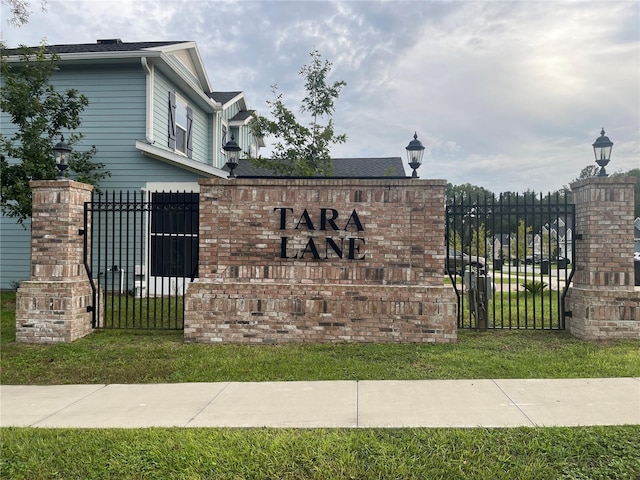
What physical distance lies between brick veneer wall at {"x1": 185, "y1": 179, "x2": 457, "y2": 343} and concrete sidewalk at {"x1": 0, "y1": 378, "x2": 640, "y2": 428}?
1.80m

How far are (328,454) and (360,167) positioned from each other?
14.8 metres

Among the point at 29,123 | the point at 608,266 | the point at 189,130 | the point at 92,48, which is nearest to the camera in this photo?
the point at 608,266

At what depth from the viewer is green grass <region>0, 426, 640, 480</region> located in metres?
3.08

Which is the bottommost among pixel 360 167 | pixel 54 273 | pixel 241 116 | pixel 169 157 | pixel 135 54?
pixel 54 273

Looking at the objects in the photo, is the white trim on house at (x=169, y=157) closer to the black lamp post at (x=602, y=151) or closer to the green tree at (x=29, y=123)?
the green tree at (x=29, y=123)

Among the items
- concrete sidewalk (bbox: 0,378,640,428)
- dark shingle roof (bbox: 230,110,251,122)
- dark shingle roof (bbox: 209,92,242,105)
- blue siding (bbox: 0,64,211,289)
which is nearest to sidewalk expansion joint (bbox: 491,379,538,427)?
concrete sidewalk (bbox: 0,378,640,428)

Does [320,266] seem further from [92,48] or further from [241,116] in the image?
[241,116]

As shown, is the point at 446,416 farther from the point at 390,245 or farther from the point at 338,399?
the point at 390,245

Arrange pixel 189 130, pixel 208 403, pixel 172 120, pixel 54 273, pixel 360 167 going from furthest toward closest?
pixel 360 167 < pixel 189 130 < pixel 172 120 < pixel 54 273 < pixel 208 403

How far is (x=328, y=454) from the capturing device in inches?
129

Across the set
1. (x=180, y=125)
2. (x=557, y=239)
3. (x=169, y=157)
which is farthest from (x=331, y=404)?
(x=180, y=125)

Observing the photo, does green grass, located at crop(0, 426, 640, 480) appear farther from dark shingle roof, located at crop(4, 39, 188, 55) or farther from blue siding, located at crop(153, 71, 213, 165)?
dark shingle roof, located at crop(4, 39, 188, 55)

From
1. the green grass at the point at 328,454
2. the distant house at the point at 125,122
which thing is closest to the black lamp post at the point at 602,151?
the green grass at the point at 328,454

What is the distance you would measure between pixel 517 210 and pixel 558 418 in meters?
3.93
